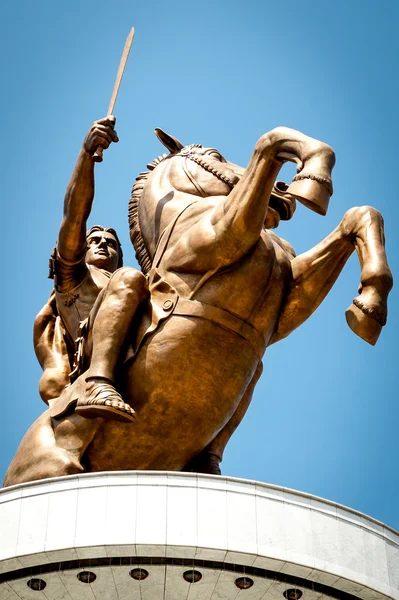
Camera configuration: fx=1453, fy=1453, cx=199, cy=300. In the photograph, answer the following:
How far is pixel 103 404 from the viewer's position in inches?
491

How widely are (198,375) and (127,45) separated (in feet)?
12.5

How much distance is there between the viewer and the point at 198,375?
13.0m

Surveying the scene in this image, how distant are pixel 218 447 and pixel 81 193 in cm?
287

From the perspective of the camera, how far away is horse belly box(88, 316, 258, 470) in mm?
12992

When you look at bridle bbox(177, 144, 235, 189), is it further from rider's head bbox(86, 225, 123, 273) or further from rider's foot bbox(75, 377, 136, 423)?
rider's foot bbox(75, 377, 136, 423)

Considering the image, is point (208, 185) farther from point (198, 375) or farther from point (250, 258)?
point (198, 375)

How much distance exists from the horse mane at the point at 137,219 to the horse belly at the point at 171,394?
159cm

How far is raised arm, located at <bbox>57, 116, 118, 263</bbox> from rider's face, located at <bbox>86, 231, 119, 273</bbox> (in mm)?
804

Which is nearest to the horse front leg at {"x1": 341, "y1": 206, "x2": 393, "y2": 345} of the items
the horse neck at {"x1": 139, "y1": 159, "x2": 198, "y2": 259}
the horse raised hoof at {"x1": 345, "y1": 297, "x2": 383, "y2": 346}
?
the horse raised hoof at {"x1": 345, "y1": 297, "x2": 383, "y2": 346}

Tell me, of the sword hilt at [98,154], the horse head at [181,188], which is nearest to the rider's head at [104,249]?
the horse head at [181,188]

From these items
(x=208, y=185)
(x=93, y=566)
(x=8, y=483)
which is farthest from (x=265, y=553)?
(x=208, y=185)

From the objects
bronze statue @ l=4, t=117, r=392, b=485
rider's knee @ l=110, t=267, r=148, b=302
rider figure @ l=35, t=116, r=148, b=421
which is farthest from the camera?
rider's knee @ l=110, t=267, r=148, b=302

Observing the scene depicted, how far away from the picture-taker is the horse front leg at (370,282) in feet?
40.8

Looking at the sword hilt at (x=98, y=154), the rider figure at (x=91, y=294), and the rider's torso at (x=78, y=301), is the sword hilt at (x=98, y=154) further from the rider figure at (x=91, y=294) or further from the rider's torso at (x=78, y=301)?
the rider's torso at (x=78, y=301)
